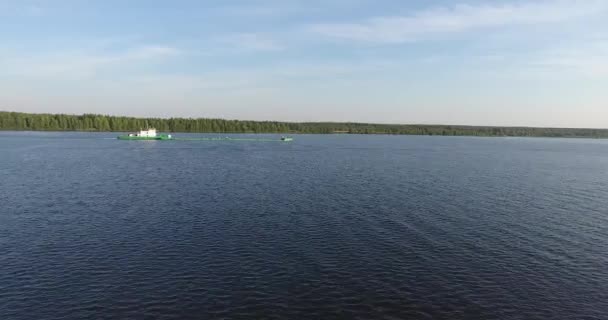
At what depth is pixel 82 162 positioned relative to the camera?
141 metres

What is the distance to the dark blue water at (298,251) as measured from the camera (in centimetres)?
3816

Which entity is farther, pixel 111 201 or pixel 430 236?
pixel 111 201

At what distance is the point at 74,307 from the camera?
36844 millimetres

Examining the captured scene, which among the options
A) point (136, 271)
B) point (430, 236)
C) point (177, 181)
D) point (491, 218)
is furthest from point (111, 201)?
point (491, 218)

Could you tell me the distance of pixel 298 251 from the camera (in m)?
51.5

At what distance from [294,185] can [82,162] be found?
83.3 m

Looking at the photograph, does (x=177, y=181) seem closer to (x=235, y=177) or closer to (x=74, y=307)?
(x=235, y=177)

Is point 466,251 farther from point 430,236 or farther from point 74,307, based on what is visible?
point 74,307

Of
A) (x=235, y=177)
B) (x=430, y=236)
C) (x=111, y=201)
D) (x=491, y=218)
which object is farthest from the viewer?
(x=235, y=177)

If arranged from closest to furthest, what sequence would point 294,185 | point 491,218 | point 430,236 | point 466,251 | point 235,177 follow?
point 466,251 < point 430,236 < point 491,218 < point 294,185 < point 235,177

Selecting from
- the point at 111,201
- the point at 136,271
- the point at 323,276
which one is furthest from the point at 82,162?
A: the point at 323,276

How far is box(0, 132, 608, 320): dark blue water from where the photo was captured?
38.2 meters

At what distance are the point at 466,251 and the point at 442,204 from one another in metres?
28.0

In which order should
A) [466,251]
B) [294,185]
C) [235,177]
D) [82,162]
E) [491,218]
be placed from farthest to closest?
[82,162] < [235,177] < [294,185] < [491,218] < [466,251]
